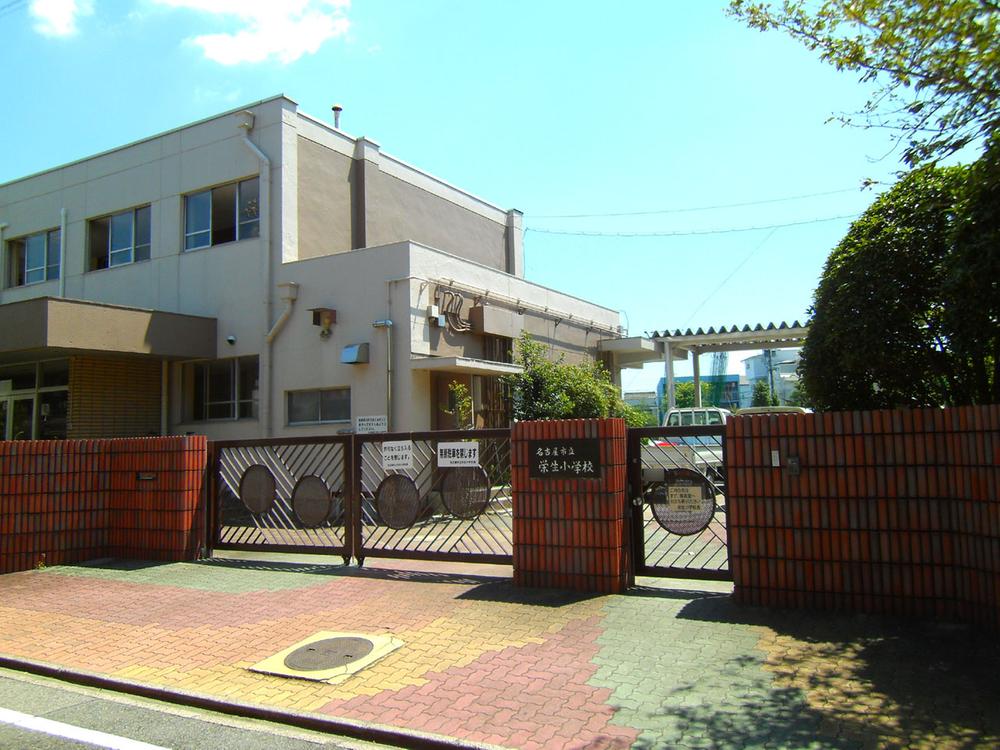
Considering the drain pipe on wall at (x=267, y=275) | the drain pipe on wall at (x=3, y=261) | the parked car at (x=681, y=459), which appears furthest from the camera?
the drain pipe on wall at (x=3, y=261)

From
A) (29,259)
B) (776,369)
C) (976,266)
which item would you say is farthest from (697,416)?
(776,369)

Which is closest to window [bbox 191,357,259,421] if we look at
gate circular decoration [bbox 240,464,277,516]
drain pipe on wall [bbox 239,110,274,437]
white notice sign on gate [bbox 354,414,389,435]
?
drain pipe on wall [bbox 239,110,274,437]

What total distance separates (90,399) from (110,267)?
4.47 metres

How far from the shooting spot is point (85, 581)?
9.24m

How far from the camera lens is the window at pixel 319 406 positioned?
52.7 feet

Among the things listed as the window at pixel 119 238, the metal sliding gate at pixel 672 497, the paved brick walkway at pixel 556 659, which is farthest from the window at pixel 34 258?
the metal sliding gate at pixel 672 497

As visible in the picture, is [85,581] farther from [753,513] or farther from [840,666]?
[840,666]

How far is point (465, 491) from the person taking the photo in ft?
28.7

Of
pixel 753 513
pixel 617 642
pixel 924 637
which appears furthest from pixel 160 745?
pixel 924 637

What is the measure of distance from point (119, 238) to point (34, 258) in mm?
3999

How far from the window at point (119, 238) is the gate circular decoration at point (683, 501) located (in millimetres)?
16704

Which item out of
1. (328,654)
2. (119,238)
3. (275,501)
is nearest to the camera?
(328,654)

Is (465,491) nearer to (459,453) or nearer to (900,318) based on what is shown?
(459,453)

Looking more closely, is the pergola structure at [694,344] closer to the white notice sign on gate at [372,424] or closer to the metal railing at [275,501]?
the white notice sign on gate at [372,424]
